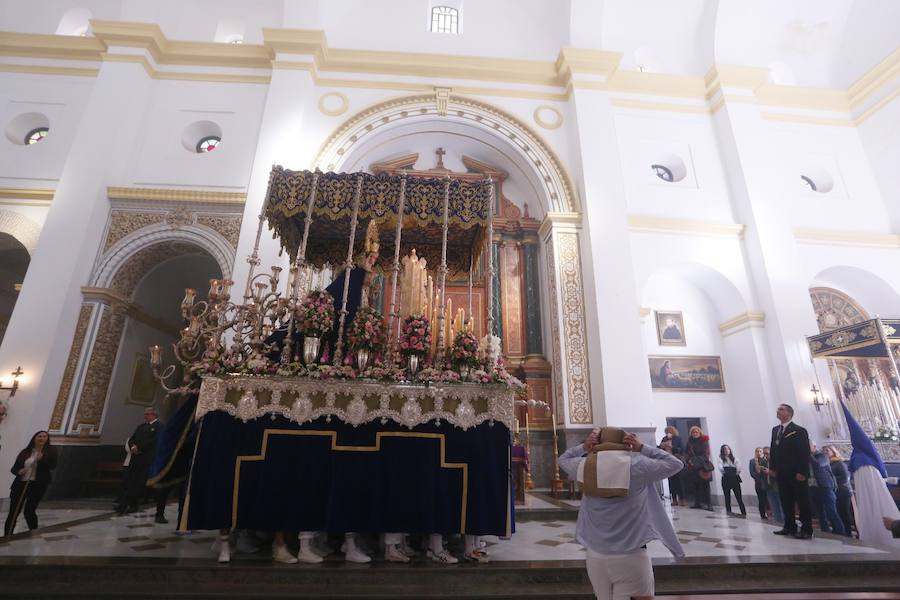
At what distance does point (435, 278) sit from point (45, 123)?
8515mm

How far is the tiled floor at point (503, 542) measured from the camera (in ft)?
12.6

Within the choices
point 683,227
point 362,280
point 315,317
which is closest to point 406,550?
point 315,317

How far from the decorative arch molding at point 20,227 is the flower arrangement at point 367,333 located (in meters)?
7.77

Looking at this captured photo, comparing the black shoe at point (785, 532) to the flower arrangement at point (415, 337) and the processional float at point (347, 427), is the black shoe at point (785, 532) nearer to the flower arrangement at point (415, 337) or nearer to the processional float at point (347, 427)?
the processional float at point (347, 427)

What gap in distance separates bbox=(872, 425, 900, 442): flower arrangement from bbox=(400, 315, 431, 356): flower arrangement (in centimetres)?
911

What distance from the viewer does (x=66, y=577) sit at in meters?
3.26

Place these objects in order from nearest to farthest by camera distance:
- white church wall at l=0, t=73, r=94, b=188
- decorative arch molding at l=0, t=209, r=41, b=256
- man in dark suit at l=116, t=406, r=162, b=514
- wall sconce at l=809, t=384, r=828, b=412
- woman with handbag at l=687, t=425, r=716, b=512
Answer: man in dark suit at l=116, t=406, r=162, b=514 → woman with handbag at l=687, t=425, r=716, b=512 → wall sconce at l=809, t=384, r=828, b=412 → decorative arch molding at l=0, t=209, r=41, b=256 → white church wall at l=0, t=73, r=94, b=188

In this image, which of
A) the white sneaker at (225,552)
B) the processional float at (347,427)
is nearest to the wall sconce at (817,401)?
the processional float at (347,427)

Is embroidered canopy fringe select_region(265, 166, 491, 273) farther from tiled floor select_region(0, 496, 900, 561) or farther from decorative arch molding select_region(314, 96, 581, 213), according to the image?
decorative arch molding select_region(314, 96, 581, 213)

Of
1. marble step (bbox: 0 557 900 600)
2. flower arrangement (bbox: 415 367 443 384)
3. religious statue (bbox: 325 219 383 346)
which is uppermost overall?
religious statue (bbox: 325 219 383 346)

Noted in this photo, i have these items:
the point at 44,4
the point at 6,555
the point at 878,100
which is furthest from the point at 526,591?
the point at 44,4

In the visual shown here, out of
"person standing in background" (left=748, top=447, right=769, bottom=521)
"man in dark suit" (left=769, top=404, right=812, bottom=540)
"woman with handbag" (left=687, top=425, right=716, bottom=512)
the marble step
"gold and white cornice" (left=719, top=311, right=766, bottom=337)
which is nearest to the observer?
the marble step

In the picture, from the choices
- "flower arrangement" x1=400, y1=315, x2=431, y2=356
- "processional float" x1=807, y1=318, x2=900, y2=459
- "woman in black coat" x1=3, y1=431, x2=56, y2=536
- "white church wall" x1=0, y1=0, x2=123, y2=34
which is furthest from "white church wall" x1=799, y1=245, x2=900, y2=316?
"white church wall" x1=0, y1=0, x2=123, y2=34

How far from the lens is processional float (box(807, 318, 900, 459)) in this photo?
7324 millimetres
